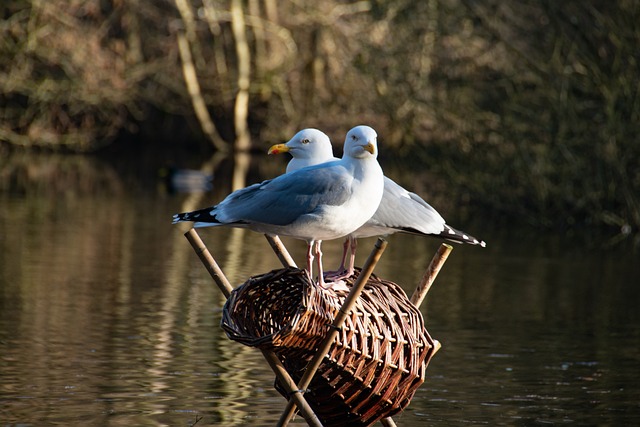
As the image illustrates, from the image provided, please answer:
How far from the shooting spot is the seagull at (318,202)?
22.0 feet

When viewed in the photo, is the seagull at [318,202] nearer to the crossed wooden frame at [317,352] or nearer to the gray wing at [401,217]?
the crossed wooden frame at [317,352]

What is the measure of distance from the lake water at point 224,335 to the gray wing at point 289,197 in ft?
5.30

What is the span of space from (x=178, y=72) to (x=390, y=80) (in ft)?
53.9

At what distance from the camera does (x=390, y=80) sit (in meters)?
23.4

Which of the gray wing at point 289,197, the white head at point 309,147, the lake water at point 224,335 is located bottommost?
the lake water at point 224,335

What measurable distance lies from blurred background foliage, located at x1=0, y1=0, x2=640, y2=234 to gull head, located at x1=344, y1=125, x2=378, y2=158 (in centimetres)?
1204

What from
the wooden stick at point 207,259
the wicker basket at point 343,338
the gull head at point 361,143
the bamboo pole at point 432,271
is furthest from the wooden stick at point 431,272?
the wooden stick at point 207,259

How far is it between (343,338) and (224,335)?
4757mm

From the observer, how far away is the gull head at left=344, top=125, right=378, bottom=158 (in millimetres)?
6715

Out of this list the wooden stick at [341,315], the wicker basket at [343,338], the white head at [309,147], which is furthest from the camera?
the white head at [309,147]

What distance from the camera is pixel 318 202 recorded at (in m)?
6.73

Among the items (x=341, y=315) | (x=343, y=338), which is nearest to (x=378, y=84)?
(x=343, y=338)

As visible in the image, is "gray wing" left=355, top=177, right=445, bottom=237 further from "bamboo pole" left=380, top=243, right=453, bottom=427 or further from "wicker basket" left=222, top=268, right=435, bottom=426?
"wicker basket" left=222, top=268, right=435, bottom=426

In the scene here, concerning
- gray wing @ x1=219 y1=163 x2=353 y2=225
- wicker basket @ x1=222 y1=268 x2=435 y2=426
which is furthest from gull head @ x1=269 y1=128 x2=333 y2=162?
wicker basket @ x1=222 y1=268 x2=435 y2=426
